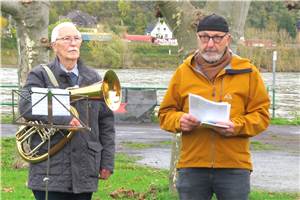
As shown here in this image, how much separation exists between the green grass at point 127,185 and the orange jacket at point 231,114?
3388 mm

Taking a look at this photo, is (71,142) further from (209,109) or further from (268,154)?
(268,154)

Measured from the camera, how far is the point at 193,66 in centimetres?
521

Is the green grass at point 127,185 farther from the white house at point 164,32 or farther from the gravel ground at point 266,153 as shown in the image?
the white house at point 164,32

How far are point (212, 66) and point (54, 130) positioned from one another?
120cm

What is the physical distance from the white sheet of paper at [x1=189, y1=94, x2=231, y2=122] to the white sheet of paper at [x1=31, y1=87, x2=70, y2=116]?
85 cm

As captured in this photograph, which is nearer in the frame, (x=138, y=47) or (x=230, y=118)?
(x=230, y=118)

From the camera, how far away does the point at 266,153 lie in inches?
563

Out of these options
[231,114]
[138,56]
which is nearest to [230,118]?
[231,114]

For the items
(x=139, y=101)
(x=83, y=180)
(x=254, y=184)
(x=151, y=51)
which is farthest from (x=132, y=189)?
(x=151, y=51)

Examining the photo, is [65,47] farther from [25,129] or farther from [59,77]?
[25,129]

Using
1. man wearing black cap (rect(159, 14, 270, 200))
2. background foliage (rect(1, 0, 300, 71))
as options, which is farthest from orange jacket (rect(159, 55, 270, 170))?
background foliage (rect(1, 0, 300, 71))

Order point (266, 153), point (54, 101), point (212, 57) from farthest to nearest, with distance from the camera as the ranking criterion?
1. point (266, 153)
2. point (212, 57)
3. point (54, 101)

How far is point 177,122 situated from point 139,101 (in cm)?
1510

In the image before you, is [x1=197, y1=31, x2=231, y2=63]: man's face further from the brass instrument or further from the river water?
the river water
